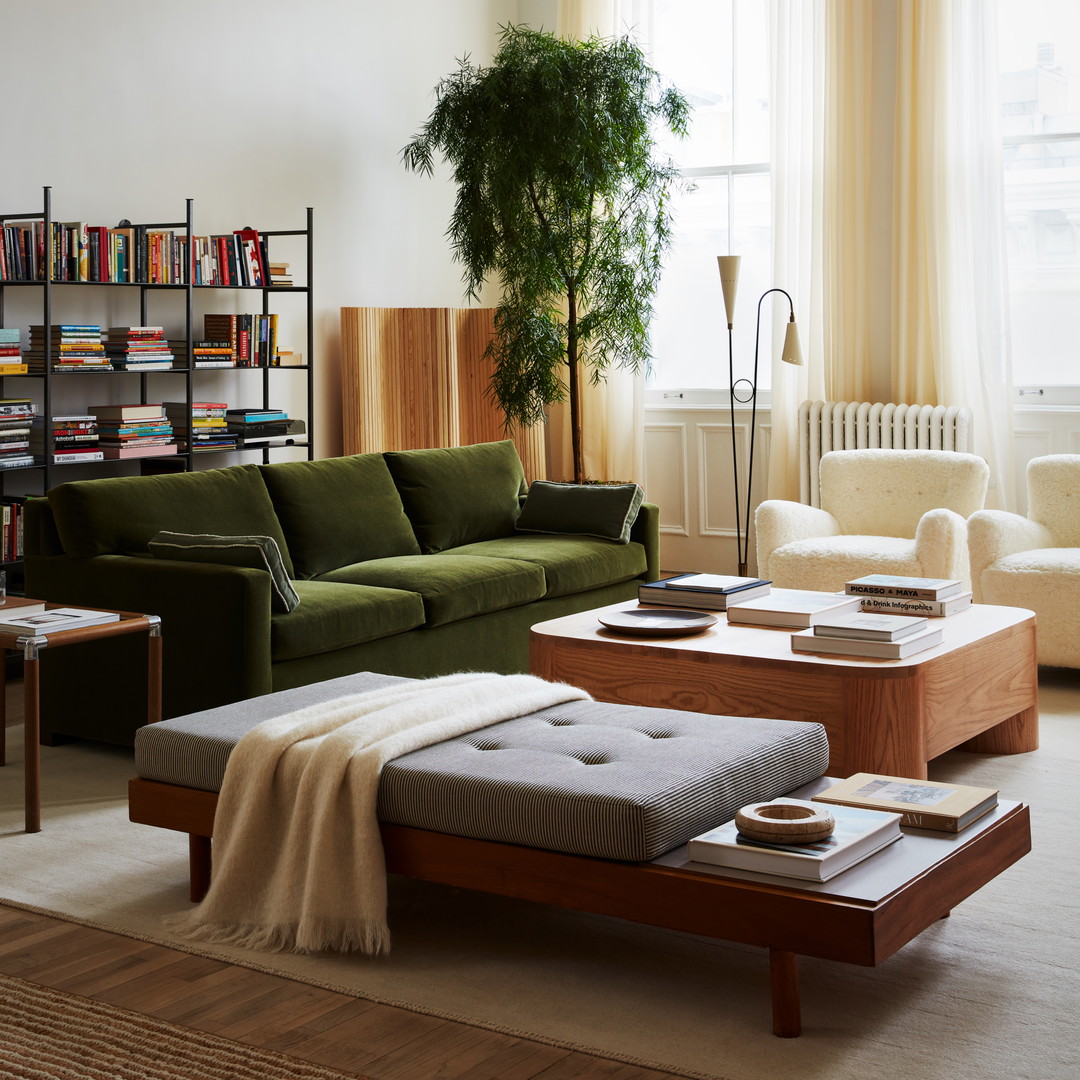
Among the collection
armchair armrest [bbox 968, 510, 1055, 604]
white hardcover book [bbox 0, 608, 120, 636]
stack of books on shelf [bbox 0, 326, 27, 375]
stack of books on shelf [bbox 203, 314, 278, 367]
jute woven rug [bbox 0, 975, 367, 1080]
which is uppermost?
stack of books on shelf [bbox 203, 314, 278, 367]

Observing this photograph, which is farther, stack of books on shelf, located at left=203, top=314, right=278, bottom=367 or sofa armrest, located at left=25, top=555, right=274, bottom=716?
stack of books on shelf, located at left=203, top=314, right=278, bottom=367

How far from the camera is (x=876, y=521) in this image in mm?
5875

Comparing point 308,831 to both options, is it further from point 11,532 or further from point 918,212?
point 918,212

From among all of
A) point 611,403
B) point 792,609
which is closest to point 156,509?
point 792,609

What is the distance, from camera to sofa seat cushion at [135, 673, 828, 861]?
2.40 m

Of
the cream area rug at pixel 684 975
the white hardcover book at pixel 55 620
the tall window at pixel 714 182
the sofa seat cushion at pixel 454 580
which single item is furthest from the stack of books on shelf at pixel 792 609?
the tall window at pixel 714 182

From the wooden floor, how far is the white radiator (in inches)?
175

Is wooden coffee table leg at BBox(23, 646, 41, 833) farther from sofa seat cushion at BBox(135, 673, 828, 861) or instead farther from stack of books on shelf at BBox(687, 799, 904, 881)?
stack of books on shelf at BBox(687, 799, 904, 881)

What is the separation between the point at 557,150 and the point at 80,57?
6.54ft

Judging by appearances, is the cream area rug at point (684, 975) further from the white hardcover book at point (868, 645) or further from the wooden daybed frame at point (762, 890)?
the white hardcover book at point (868, 645)

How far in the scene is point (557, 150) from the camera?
244 inches

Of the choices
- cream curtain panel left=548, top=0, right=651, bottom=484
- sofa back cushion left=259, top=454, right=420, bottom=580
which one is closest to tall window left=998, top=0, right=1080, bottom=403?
cream curtain panel left=548, top=0, right=651, bottom=484

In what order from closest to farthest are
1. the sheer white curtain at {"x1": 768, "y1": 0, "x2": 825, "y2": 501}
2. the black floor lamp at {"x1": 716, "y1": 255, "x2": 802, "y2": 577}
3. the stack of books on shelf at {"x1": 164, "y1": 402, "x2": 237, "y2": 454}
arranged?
1. the stack of books on shelf at {"x1": 164, "y1": 402, "x2": 237, "y2": 454}
2. the black floor lamp at {"x1": 716, "y1": 255, "x2": 802, "y2": 577}
3. the sheer white curtain at {"x1": 768, "y1": 0, "x2": 825, "y2": 501}

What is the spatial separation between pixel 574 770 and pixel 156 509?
7.37ft
